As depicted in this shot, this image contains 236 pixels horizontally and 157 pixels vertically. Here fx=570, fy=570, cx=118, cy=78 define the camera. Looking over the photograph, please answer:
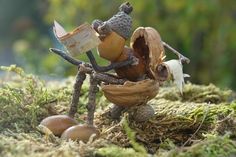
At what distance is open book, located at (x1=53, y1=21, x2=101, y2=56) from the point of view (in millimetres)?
1115

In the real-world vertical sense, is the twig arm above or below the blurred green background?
below

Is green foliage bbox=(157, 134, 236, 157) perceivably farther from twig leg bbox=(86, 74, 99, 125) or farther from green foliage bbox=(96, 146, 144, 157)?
twig leg bbox=(86, 74, 99, 125)

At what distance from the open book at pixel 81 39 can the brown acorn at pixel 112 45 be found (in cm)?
3

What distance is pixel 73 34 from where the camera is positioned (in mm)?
1117

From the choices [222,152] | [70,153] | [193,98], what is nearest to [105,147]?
[70,153]

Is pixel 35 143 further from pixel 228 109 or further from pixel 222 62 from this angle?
pixel 222 62

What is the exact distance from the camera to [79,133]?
3.68ft

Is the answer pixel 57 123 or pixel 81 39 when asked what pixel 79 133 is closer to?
pixel 57 123

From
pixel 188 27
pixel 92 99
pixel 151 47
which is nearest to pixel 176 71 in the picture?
pixel 151 47

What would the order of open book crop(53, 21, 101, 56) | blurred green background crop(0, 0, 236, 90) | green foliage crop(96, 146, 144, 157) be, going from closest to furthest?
green foliage crop(96, 146, 144, 157), open book crop(53, 21, 101, 56), blurred green background crop(0, 0, 236, 90)

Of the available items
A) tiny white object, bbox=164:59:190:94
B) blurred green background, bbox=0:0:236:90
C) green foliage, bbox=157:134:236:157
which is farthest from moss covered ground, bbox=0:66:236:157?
blurred green background, bbox=0:0:236:90

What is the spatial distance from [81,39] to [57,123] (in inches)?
7.2

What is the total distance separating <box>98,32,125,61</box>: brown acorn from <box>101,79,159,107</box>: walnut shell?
7 cm

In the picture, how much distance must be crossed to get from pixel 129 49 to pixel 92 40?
111mm
